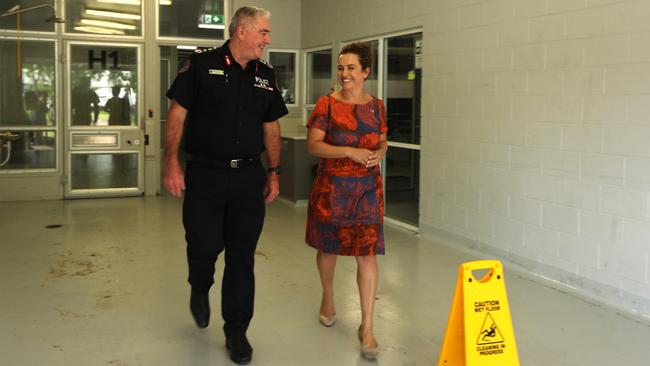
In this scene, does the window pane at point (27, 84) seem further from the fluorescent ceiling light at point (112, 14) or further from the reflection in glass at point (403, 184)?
the reflection in glass at point (403, 184)

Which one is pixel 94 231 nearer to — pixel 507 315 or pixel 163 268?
pixel 163 268

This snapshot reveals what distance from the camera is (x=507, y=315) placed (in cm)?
302

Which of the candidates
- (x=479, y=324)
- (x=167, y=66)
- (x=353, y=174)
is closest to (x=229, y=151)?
(x=353, y=174)

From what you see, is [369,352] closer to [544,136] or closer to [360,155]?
[360,155]

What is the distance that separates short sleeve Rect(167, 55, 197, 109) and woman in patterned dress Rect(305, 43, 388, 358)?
0.72 m

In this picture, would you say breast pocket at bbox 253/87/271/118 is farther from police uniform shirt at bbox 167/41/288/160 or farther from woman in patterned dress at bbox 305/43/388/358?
woman in patterned dress at bbox 305/43/388/358

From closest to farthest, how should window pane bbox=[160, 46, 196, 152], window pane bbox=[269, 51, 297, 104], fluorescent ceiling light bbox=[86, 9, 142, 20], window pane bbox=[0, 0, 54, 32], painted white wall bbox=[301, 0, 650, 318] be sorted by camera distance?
painted white wall bbox=[301, 0, 650, 318], window pane bbox=[0, 0, 54, 32], fluorescent ceiling light bbox=[86, 9, 142, 20], window pane bbox=[269, 51, 297, 104], window pane bbox=[160, 46, 196, 152]

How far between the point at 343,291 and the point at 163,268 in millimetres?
1509

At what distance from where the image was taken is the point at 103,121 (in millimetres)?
9180

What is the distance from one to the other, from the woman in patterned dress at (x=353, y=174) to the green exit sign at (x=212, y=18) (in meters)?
6.41

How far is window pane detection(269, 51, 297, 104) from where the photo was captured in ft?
32.7

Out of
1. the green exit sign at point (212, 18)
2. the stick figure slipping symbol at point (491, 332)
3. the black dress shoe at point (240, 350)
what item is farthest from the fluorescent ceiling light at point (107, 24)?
the stick figure slipping symbol at point (491, 332)

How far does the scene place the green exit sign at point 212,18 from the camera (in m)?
9.54

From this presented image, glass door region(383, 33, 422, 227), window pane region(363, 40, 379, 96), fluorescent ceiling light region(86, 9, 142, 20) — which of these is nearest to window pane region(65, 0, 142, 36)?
fluorescent ceiling light region(86, 9, 142, 20)
